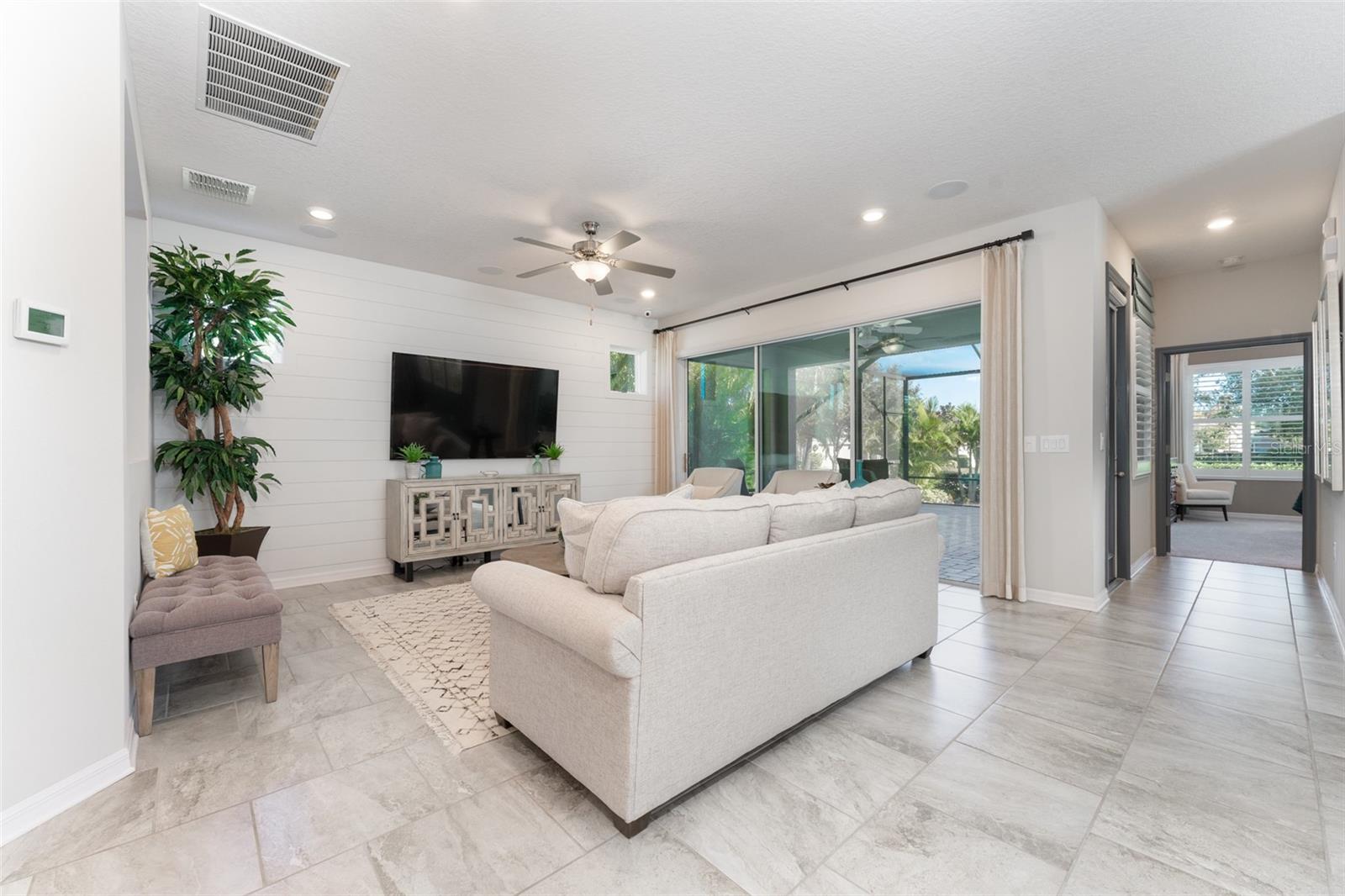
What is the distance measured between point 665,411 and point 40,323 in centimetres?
554

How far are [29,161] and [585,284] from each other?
422 cm

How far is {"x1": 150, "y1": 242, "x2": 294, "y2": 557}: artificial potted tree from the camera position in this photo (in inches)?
139

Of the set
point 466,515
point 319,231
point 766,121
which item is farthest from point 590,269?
point 466,515

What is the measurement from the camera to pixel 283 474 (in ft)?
14.6

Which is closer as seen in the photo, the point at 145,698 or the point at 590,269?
the point at 145,698

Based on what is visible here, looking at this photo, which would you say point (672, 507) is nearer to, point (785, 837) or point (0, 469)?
point (785, 837)

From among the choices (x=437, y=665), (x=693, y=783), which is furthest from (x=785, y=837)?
(x=437, y=665)

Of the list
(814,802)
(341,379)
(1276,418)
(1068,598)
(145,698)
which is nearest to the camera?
(814,802)

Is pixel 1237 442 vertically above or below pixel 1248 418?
below

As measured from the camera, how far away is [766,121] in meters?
2.81

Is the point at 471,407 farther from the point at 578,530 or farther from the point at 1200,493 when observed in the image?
the point at 1200,493

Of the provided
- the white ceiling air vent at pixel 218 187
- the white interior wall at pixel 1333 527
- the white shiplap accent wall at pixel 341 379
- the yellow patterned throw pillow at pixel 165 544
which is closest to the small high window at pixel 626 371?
the white shiplap accent wall at pixel 341 379

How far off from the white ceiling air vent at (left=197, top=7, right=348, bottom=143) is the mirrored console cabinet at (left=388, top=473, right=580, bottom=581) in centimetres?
271

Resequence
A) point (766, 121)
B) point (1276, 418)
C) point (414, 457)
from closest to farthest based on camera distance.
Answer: point (766, 121) → point (414, 457) → point (1276, 418)
